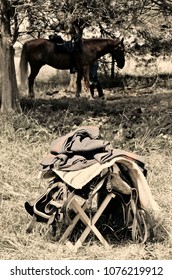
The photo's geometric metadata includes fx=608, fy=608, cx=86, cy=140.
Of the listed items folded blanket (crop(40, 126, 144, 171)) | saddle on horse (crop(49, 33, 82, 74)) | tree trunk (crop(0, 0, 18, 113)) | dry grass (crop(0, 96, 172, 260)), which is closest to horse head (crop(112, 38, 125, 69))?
saddle on horse (crop(49, 33, 82, 74))

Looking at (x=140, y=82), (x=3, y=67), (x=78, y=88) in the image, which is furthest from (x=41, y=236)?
(x=140, y=82)

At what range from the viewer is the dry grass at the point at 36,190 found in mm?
4344

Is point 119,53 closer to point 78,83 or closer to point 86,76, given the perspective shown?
point 86,76

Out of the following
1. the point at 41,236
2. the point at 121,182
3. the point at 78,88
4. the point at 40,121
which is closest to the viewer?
the point at 121,182

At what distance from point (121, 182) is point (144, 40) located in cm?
1062

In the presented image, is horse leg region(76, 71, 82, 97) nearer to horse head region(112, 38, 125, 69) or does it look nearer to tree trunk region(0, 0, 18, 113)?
horse head region(112, 38, 125, 69)

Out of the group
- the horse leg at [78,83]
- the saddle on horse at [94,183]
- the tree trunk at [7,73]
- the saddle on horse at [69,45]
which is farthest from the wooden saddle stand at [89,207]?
the saddle on horse at [69,45]

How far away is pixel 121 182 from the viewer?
14.1 feet

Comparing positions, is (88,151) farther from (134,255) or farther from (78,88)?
(78,88)

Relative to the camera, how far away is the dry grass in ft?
14.3

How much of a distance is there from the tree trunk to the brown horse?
3753 millimetres

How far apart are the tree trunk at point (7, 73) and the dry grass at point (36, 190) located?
0.60 meters

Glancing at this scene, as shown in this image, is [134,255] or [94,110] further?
[94,110]

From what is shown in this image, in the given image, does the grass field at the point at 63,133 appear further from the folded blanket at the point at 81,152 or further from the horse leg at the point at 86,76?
the horse leg at the point at 86,76
